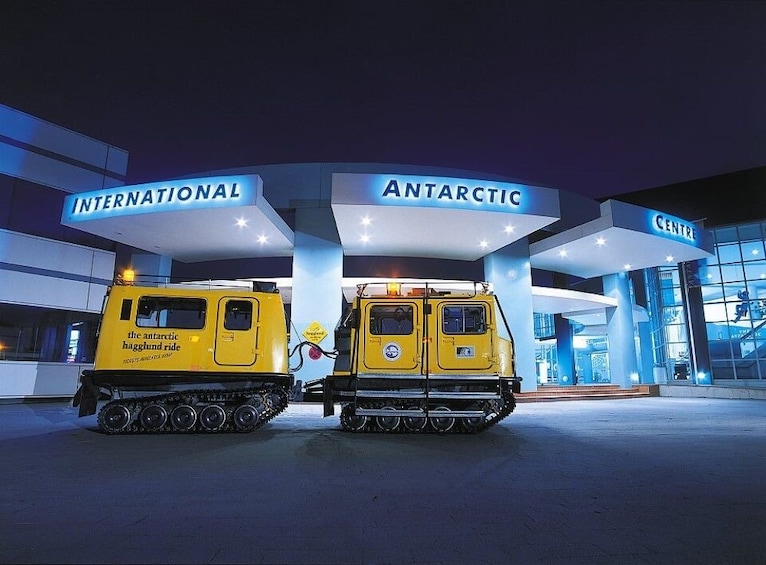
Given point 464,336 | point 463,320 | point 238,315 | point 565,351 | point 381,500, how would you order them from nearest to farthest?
point 381,500, point 464,336, point 463,320, point 238,315, point 565,351

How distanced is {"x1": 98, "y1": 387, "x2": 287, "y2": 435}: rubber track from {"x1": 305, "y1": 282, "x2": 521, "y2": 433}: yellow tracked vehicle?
60.8 inches

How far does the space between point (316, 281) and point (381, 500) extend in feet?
41.4

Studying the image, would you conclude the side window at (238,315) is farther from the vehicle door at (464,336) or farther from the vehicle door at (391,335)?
the vehicle door at (464,336)

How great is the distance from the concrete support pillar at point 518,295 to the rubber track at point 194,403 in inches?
467

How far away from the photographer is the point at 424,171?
17.9m

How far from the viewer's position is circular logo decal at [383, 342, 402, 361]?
29.8ft

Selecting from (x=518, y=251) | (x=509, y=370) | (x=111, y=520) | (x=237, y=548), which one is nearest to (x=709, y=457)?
(x=509, y=370)

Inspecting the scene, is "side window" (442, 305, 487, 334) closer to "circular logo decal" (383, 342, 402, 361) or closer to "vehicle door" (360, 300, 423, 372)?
"vehicle door" (360, 300, 423, 372)

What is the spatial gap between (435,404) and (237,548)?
637 cm

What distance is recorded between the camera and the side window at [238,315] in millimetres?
9305

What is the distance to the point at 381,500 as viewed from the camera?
14.6ft

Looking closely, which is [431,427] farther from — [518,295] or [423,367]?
[518,295]

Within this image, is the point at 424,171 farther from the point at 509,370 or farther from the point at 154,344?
the point at 154,344

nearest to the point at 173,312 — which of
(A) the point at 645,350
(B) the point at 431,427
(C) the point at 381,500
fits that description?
(B) the point at 431,427
